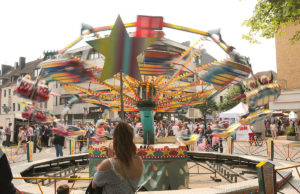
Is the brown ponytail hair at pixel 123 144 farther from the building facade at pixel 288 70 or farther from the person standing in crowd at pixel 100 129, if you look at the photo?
the building facade at pixel 288 70

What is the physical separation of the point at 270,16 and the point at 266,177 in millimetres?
7891

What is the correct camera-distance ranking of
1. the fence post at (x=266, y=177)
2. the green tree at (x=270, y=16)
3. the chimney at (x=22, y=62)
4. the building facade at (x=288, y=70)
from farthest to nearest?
the chimney at (x=22, y=62) → the building facade at (x=288, y=70) → the green tree at (x=270, y=16) → the fence post at (x=266, y=177)

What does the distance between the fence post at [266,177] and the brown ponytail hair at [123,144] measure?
304cm

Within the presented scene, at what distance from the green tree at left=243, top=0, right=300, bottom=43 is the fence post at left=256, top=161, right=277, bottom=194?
6.27 metres

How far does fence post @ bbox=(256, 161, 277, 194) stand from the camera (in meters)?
4.47

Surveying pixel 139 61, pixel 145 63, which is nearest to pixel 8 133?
pixel 139 61

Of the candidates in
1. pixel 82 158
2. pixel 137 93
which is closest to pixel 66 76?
pixel 137 93

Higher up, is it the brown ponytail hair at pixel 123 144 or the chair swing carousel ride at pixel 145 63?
the chair swing carousel ride at pixel 145 63

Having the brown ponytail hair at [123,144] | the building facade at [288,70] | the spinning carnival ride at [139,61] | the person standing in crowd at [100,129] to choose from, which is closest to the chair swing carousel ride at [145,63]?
the spinning carnival ride at [139,61]

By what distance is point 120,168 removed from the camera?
2371 mm

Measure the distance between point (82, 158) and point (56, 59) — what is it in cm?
727

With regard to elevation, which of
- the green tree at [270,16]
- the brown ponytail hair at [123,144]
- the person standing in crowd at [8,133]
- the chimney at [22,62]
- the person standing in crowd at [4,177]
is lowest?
the person standing in crowd at [8,133]

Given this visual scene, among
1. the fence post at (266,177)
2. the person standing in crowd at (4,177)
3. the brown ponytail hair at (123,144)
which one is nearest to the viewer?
the person standing in crowd at (4,177)

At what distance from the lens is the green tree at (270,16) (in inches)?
348
